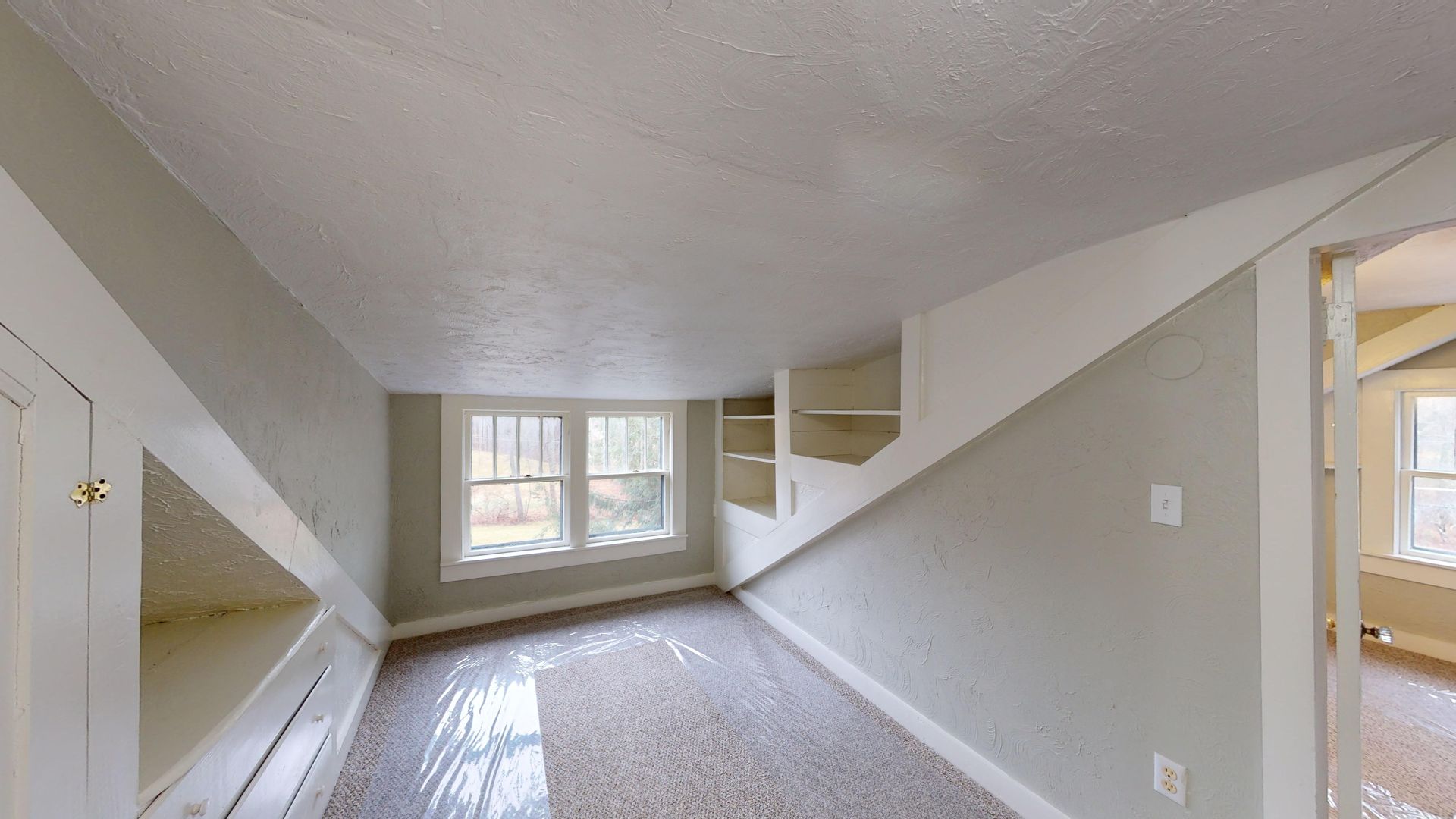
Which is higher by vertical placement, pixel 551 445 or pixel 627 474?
pixel 551 445

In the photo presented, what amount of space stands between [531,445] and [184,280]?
2545mm

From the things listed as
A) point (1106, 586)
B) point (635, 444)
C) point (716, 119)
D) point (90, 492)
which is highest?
point (716, 119)

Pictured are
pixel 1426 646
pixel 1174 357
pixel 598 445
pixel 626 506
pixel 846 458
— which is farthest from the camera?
pixel 626 506

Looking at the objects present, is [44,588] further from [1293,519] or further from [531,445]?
[531,445]

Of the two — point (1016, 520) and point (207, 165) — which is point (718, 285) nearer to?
point (207, 165)

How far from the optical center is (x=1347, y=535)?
1.06m

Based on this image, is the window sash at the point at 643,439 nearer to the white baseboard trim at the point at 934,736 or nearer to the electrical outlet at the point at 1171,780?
the white baseboard trim at the point at 934,736

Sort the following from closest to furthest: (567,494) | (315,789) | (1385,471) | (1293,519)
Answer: (1293,519)
(315,789)
(1385,471)
(567,494)

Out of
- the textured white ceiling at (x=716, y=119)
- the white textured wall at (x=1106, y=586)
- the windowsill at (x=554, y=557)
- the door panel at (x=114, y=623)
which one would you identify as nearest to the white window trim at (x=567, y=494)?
the windowsill at (x=554, y=557)

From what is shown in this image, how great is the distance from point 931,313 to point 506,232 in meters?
1.59

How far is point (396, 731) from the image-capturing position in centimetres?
201

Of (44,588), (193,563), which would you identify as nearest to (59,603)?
(44,588)

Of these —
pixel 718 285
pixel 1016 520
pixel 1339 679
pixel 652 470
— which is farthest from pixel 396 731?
pixel 1339 679

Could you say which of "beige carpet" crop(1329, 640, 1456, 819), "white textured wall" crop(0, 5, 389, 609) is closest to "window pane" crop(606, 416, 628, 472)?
"white textured wall" crop(0, 5, 389, 609)
